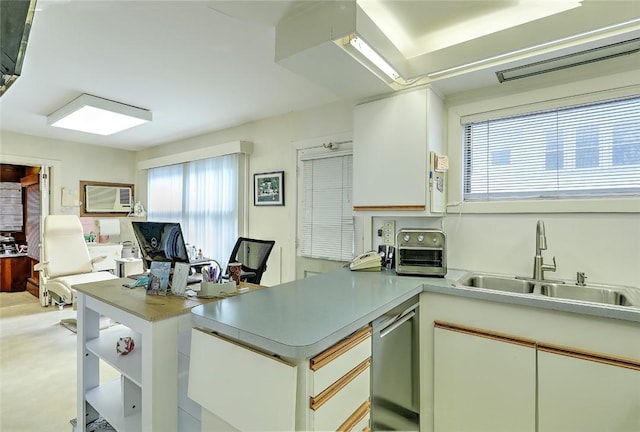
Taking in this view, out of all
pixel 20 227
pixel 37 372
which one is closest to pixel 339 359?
pixel 37 372

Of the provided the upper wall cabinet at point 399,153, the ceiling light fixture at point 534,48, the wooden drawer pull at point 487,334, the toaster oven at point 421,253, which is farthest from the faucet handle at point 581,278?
the ceiling light fixture at point 534,48

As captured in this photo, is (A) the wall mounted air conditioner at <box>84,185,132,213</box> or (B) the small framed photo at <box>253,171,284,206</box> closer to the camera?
(B) the small framed photo at <box>253,171,284,206</box>

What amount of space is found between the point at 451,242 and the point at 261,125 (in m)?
2.49

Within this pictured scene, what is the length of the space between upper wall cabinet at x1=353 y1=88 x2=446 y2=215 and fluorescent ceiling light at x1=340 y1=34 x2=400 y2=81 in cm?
23

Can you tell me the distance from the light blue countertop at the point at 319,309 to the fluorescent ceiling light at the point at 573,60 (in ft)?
4.22

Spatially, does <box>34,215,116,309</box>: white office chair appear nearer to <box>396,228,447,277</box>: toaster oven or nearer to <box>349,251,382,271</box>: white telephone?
<box>349,251,382,271</box>: white telephone

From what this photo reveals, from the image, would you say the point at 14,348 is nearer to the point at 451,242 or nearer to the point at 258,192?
the point at 258,192

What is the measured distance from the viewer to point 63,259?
4.17 m

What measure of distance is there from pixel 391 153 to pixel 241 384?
1.69 m

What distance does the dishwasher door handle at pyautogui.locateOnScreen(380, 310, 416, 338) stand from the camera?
1453mm

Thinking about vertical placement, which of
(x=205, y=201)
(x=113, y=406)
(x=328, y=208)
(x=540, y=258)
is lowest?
(x=113, y=406)

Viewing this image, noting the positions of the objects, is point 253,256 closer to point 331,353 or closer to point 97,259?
point 331,353

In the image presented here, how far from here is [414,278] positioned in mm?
1968

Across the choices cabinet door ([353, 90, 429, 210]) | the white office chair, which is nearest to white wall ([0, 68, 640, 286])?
cabinet door ([353, 90, 429, 210])
